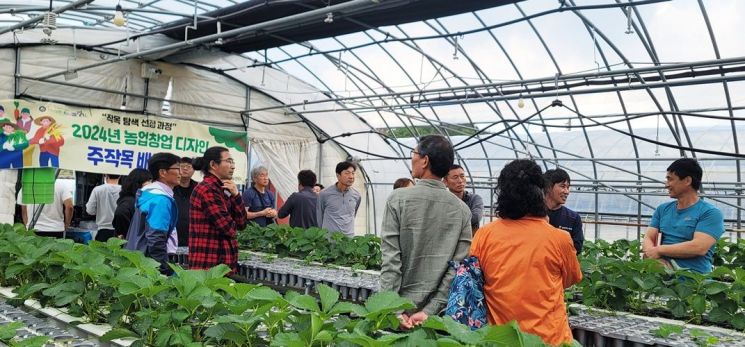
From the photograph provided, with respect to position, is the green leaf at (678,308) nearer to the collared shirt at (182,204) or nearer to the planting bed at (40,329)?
the planting bed at (40,329)

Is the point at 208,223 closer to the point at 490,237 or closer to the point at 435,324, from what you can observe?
the point at 490,237

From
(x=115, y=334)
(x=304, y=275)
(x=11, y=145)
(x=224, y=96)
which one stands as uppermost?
(x=224, y=96)

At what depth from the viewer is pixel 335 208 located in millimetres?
6504

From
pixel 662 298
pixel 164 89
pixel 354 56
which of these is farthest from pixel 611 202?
pixel 662 298

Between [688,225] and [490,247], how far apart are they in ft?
6.23

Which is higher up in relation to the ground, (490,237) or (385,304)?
(490,237)

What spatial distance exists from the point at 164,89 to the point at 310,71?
2.72 metres

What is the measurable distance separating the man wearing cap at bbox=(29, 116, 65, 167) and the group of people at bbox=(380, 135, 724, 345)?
264 inches

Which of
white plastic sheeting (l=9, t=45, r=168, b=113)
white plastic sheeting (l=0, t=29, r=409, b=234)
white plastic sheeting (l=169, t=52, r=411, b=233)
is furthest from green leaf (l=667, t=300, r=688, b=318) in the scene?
white plastic sheeting (l=169, t=52, r=411, b=233)

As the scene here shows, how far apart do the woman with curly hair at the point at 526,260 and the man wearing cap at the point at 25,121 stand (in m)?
7.18

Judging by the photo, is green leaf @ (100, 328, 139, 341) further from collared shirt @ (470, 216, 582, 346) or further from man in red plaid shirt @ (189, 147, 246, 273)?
man in red plaid shirt @ (189, 147, 246, 273)

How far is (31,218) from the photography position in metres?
8.62

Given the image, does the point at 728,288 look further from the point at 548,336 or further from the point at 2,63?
the point at 2,63

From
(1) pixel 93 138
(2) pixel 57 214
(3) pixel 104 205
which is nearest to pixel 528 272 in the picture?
(3) pixel 104 205
